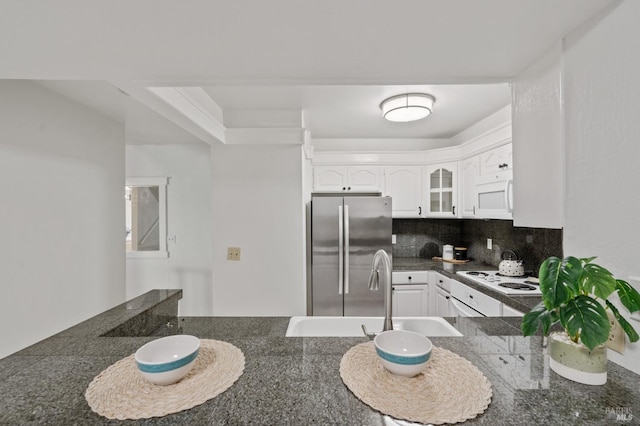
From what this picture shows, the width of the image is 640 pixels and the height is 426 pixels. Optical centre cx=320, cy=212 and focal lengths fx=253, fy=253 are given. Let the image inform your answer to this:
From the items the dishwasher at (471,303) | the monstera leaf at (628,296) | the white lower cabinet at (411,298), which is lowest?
the white lower cabinet at (411,298)

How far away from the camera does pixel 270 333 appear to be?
126 centimetres

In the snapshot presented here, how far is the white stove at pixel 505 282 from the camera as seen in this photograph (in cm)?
186

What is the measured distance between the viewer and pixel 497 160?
92.2 inches

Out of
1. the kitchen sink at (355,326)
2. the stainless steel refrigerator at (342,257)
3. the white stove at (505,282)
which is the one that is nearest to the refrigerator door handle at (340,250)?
the stainless steel refrigerator at (342,257)

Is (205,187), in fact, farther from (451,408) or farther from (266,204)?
(451,408)

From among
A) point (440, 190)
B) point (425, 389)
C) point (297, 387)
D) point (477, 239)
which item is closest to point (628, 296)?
point (425, 389)

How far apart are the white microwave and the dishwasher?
0.72 meters

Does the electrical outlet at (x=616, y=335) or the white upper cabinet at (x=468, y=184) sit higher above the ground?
the white upper cabinet at (x=468, y=184)

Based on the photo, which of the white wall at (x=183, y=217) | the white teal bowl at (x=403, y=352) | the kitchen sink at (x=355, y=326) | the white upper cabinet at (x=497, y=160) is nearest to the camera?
the white teal bowl at (x=403, y=352)

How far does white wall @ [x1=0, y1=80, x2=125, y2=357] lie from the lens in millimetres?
1288

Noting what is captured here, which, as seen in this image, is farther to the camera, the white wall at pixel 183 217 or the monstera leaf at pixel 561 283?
the white wall at pixel 183 217

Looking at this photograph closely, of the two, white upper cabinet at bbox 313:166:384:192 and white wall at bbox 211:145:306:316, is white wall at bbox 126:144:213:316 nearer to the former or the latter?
white wall at bbox 211:145:306:316

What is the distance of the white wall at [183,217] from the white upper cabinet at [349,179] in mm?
1404

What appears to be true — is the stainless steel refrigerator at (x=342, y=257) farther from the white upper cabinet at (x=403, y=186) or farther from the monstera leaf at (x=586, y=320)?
the monstera leaf at (x=586, y=320)
